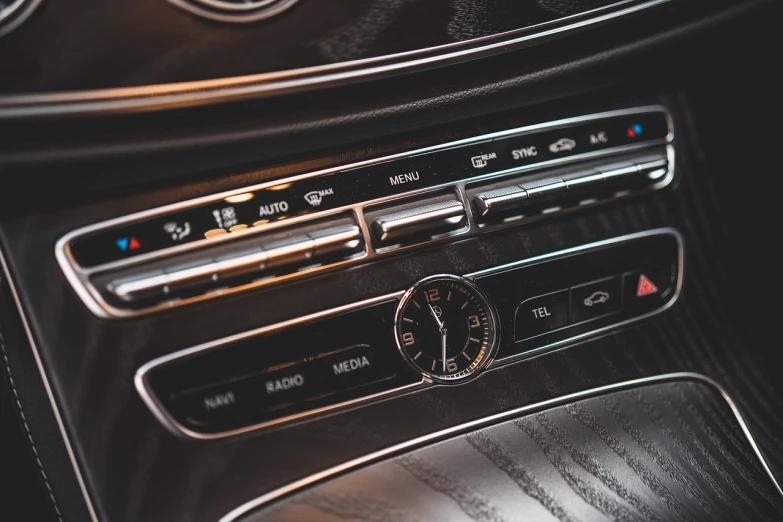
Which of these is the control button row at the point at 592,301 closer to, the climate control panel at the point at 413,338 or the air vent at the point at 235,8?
the climate control panel at the point at 413,338

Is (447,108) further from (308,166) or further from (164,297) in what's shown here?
(164,297)

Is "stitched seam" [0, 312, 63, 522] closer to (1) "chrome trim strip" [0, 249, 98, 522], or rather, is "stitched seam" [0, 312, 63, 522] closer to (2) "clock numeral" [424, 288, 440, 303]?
(1) "chrome trim strip" [0, 249, 98, 522]

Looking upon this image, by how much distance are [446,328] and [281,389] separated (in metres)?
0.22

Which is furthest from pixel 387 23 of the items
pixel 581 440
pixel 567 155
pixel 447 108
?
pixel 581 440

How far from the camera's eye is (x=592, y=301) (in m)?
0.99

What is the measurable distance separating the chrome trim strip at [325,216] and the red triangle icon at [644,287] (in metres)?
0.12

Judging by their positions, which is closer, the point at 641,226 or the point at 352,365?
the point at 352,365

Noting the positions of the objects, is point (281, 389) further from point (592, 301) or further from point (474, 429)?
point (592, 301)

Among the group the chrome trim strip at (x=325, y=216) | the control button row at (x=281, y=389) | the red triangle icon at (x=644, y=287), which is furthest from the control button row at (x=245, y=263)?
the red triangle icon at (x=644, y=287)

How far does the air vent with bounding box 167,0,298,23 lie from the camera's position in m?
0.74

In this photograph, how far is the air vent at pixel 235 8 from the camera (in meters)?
0.74

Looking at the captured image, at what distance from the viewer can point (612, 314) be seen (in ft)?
3.31

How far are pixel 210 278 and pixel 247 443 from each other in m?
0.21

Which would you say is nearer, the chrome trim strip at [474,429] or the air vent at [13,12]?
the air vent at [13,12]
